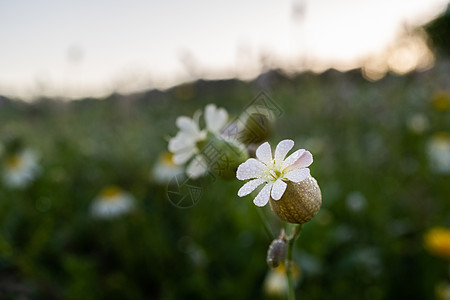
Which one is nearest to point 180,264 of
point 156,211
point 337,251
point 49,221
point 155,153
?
point 156,211

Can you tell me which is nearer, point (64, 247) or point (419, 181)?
point (64, 247)

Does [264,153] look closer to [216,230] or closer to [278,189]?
[278,189]

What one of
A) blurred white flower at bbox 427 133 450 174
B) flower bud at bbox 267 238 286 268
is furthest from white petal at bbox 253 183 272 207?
blurred white flower at bbox 427 133 450 174

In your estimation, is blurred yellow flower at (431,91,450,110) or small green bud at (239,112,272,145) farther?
blurred yellow flower at (431,91,450,110)

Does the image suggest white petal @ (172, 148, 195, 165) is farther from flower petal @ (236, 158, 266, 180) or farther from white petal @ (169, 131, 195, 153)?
flower petal @ (236, 158, 266, 180)

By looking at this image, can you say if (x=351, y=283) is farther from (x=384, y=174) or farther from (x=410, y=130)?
(x=410, y=130)

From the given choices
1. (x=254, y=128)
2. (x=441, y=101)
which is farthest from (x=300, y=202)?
(x=441, y=101)
